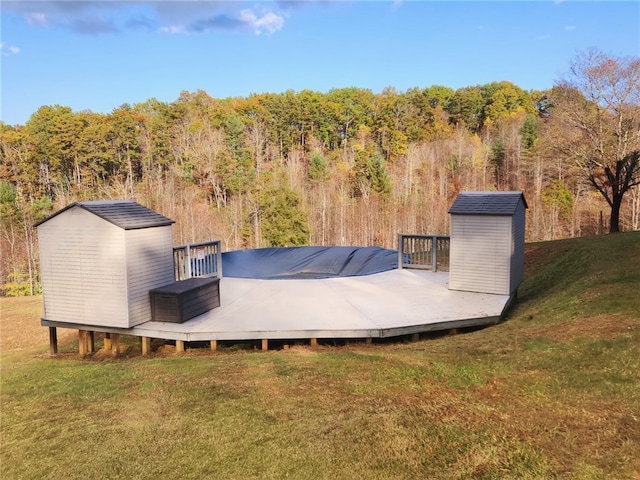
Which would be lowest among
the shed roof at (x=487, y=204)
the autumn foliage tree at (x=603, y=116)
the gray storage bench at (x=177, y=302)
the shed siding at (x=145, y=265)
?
the gray storage bench at (x=177, y=302)

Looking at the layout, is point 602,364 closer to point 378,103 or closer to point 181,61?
point 181,61

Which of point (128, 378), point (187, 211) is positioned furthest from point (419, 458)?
point (187, 211)

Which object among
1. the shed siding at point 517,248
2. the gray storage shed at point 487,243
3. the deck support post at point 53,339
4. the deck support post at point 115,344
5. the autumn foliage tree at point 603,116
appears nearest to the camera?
the deck support post at point 115,344

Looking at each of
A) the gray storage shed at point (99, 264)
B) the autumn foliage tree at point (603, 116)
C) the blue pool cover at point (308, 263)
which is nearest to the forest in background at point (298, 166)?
the autumn foliage tree at point (603, 116)

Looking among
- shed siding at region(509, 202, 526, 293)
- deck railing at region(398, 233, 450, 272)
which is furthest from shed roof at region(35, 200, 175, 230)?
shed siding at region(509, 202, 526, 293)

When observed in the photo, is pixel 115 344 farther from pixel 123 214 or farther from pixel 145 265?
pixel 123 214

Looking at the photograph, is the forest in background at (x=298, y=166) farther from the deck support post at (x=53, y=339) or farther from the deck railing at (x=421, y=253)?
the deck support post at (x=53, y=339)
